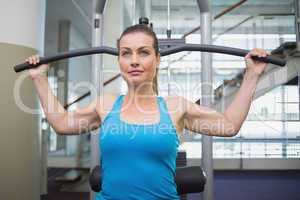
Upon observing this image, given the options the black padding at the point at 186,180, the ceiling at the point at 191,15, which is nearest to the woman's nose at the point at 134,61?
the black padding at the point at 186,180

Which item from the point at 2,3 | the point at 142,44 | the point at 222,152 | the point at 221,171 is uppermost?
→ the point at 2,3

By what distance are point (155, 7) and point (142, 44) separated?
306 cm

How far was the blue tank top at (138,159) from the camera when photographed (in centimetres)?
76

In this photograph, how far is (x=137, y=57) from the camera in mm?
796

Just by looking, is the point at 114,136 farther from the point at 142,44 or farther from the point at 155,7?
the point at 155,7

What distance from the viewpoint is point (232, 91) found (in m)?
3.24

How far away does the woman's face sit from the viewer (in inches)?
31.4

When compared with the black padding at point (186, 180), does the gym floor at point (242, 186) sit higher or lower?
lower

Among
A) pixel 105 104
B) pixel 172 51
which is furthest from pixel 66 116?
pixel 172 51

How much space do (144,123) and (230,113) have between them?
0.90 ft

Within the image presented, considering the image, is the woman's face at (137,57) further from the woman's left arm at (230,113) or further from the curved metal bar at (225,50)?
the curved metal bar at (225,50)

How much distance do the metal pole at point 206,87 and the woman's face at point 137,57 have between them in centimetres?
107

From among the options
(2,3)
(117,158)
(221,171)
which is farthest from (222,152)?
(117,158)

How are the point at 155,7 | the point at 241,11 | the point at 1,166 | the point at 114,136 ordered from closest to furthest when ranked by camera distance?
1. the point at 114,136
2. the point at 1,166
3. the point at 155,7
4. the point at 241,11
